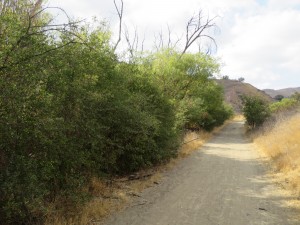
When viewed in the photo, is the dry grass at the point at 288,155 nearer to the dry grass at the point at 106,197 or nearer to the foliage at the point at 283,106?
the dry grass at the point at 106,197

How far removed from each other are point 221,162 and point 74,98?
10.5 m

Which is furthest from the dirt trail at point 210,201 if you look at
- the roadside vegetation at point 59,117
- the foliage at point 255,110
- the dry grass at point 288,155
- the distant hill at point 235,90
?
the distant hill at point 235,90

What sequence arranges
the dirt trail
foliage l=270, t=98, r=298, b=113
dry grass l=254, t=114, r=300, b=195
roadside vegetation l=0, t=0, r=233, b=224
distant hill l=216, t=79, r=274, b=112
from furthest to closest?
distant hill l=216, t=79, r=274, b=112
foliage l=270, t=98, r=298, b=113
dry grass l=254, t=114, r=300, b=195
the dirt trail
roadside vegetation l=0, t=0, r=233, b=224

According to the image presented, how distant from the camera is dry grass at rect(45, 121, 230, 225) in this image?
7.27m

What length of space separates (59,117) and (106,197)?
10.3 ft

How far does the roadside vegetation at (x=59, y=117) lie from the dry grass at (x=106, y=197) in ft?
0.27

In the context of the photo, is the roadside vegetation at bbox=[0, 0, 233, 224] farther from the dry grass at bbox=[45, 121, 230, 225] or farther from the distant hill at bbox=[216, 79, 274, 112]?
the distant hill at bbox=[216, 79, 274, 112]

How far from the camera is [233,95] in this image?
109 m

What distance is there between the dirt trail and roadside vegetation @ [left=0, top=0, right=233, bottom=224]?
1.34 meters

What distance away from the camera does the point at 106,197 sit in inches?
373

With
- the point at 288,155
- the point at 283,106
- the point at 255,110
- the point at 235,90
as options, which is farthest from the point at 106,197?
the point at 235,90

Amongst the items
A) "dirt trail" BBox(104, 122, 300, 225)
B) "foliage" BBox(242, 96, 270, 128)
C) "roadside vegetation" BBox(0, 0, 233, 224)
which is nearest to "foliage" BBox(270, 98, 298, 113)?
"foliage" BBox(242, 96, 270, 128)

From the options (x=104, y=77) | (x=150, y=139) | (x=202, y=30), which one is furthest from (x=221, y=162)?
(x=202, y=30)

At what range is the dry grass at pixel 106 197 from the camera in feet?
23.9
